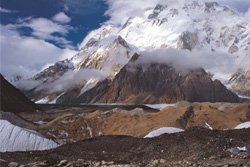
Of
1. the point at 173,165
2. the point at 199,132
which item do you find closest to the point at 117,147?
the point at 199,132

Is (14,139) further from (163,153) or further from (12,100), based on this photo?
(12,100)

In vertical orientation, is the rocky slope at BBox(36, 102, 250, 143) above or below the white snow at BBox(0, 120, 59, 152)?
above

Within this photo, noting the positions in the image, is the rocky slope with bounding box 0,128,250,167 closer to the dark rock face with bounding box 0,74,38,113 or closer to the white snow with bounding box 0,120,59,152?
the white snow with bounding box 0,120,59,152

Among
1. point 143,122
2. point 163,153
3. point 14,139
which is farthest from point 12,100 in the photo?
point 163,153

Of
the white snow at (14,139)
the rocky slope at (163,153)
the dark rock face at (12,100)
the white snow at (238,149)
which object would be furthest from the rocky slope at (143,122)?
the white snow at (238,149)

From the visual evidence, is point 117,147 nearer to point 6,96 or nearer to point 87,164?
point 87,164

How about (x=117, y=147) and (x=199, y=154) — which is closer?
(x=199, y=154)

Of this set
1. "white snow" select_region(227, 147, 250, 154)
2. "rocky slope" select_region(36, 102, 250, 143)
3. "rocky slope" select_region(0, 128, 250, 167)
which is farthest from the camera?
"rocky slope" select_region(36, 102, 250, 143)

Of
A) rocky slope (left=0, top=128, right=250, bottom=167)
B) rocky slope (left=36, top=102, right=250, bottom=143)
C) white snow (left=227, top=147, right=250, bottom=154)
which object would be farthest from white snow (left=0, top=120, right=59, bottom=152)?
rocky slope (left=36, top=102, right=250, bottom=143)
